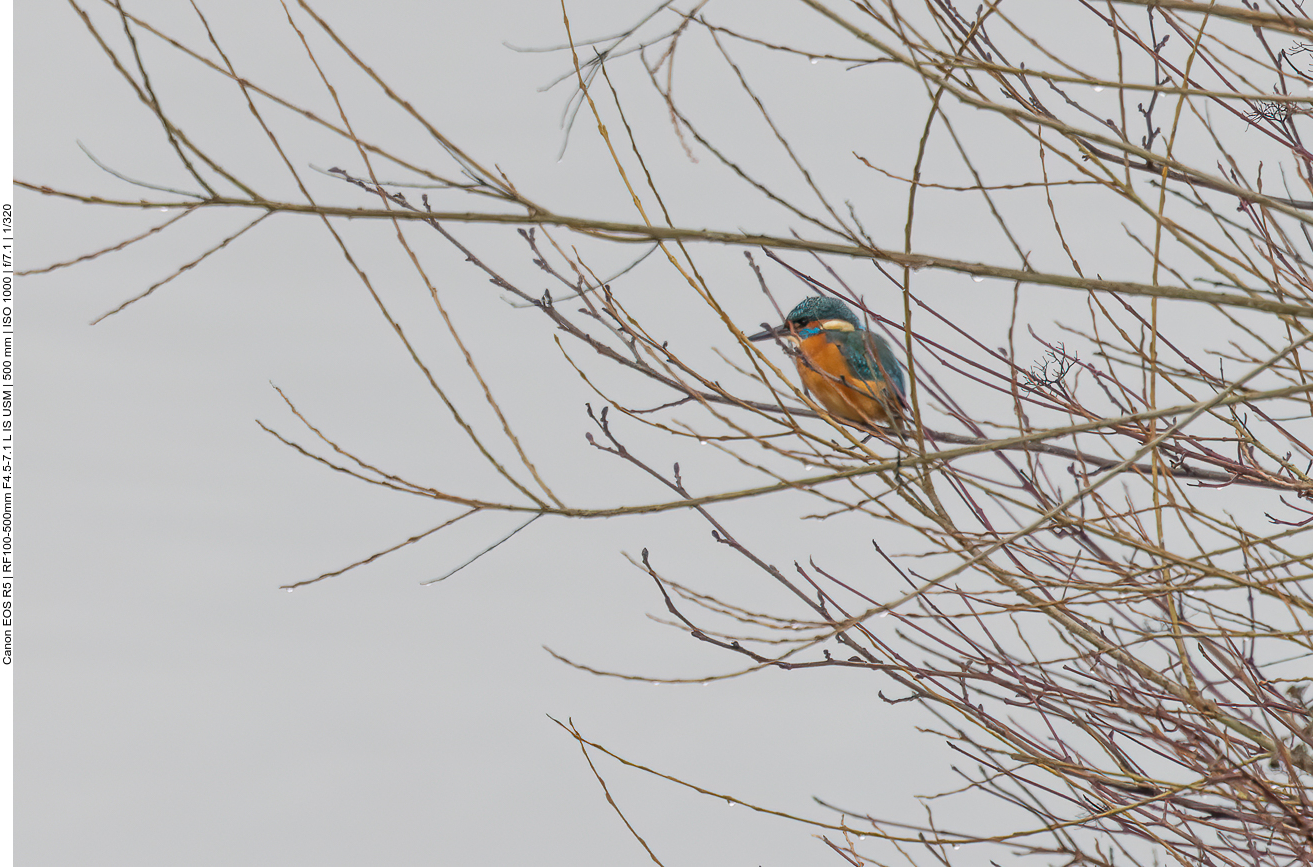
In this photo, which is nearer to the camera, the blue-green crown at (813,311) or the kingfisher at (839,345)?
the kingfisher at (839,345)

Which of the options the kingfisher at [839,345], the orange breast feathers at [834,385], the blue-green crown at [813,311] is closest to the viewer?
the orange breast feathers at [834,385]

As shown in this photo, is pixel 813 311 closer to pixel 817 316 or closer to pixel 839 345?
pixel 817 316

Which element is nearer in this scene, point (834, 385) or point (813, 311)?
point (834, 385)

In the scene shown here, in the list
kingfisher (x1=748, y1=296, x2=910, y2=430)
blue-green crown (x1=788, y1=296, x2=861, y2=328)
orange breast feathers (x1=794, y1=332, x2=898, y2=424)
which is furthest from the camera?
blue-green crown (x1=788, y1=296, x2=861, y2=328)

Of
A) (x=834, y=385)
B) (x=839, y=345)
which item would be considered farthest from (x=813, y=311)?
(x=834, y=385)

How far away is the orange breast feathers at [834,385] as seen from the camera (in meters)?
4.29

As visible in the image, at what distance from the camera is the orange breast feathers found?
429 centimetres

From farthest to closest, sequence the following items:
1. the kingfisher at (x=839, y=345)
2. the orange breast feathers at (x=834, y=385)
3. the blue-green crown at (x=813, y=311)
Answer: the blue-green crown at (x=813, y=311) < the kingfisher at (x=839, y=345) < the orange breast feathers at (x=834, y=385)

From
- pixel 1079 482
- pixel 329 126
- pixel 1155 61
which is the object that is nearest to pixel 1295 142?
pixel 1155 61

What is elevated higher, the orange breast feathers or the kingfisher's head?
the kingfisher's head

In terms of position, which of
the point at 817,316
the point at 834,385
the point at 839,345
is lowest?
the point at 834,385

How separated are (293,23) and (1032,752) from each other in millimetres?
2069

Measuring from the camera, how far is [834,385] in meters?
4.49

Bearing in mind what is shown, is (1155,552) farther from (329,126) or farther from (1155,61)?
(329,126)
